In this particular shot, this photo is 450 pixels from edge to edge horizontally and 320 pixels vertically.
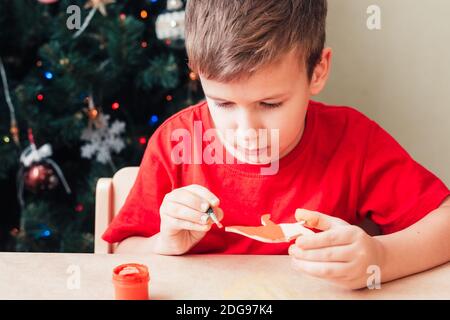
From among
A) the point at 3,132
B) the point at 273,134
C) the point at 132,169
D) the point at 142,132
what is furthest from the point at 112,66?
the point at 273,134

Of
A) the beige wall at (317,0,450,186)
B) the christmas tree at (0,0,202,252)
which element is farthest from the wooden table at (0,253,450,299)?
the christmas tree at (0,0,202,252)

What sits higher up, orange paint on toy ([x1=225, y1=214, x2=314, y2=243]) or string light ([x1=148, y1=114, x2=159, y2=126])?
string light ([x1=148, y1=114, x2=159, y2=126])

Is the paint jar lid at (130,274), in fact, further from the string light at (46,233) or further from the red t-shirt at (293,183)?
the string light at (46,233)

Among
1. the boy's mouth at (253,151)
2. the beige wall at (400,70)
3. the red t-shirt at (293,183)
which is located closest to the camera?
the boy's mouth at (253,151)

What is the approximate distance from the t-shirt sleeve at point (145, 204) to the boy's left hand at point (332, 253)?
42 cm

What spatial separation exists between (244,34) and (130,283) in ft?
1.55

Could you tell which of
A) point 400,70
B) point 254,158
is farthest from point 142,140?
point 254,158

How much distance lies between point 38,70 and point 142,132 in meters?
0.43

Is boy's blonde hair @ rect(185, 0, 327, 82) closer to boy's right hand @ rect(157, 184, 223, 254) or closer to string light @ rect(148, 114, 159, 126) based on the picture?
boy's right hand @ rect(157, 184, 223, 254)

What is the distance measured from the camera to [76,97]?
2195mm

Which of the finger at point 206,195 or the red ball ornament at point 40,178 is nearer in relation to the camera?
the finger at point 206,195

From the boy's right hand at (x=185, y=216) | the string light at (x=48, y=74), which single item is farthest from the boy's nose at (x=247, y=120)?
the string light at (x=48, y=74)

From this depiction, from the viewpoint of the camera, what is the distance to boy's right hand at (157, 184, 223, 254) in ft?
3.51

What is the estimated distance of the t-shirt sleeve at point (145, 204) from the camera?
133cm
